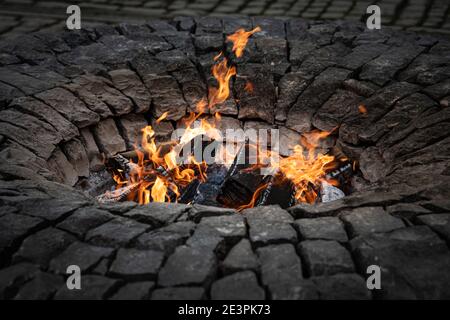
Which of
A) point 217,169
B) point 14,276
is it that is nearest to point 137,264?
point 14,276

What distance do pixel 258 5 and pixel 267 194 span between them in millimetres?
4313

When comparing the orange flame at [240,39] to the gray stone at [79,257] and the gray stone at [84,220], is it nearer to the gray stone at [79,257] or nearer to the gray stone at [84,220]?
the gray stone at [84,220]

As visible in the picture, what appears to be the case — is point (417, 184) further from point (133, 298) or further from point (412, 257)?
point (133, 298)

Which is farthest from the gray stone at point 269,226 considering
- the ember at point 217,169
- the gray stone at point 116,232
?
the ember at point 217,169

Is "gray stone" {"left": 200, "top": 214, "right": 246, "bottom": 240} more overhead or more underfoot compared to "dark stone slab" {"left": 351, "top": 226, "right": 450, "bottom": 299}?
more overhead

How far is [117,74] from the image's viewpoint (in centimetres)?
420

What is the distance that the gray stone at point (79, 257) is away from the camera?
2078 millimetres

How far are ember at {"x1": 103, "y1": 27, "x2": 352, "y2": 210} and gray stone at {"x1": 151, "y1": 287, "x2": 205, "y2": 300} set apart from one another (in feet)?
5.42

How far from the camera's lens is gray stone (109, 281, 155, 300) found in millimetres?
1913

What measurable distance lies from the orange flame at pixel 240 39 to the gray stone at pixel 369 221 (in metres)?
2.54

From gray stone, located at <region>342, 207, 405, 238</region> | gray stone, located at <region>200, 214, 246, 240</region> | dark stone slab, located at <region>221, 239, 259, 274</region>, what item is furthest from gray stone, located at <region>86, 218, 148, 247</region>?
gray stone, located at <region>342, 207, 405, 238</region>

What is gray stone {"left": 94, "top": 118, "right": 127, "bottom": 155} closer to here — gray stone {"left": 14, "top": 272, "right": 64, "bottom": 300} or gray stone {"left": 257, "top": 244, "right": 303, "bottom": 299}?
gray stone {"left": 14, "top": 272, "right": 64, "bottom": 300}

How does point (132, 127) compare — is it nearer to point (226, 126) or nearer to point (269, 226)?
point (226, 126)

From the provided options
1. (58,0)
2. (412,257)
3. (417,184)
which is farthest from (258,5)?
(412,257)
